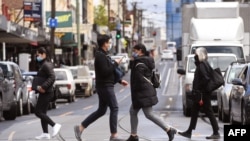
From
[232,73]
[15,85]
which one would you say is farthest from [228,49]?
[15,85]

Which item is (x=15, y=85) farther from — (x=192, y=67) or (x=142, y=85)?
(x=142, y=85)

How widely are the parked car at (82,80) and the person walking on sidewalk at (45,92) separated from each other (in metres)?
30.0

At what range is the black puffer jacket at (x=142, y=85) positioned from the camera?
16.0 meters

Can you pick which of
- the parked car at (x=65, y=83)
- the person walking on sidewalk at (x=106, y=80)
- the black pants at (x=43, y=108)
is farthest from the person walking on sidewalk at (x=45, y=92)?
the parked car at (x=65, y=83)

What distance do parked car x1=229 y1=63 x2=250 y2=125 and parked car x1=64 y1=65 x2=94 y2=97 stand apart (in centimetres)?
2811

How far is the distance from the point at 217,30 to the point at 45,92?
14617mm

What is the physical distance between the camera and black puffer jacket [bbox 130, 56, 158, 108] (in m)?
16.0

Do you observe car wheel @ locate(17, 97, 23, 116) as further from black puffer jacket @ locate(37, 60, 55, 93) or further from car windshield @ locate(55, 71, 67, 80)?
car windshield @ locate(55, 71, 67, 80)

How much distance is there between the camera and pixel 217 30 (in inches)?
1220

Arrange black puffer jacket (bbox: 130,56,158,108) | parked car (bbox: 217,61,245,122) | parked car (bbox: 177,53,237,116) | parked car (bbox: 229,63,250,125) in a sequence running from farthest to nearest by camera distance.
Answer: parked car (bbox: 177,53,237,116)
parked car (bbox: 217,61,245,122)
parked car (bbox: 229,63,250,125)
black puffer jacket (bbox: 130,56,158,108)

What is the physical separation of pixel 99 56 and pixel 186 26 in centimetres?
1740

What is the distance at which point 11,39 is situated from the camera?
46719 millimetres

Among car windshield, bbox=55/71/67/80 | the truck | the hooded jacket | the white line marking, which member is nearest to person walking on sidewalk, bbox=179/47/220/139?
the hooded jacket

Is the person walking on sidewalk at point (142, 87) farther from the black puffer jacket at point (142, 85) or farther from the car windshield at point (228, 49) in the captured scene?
the car windshield at point (228, 49)
